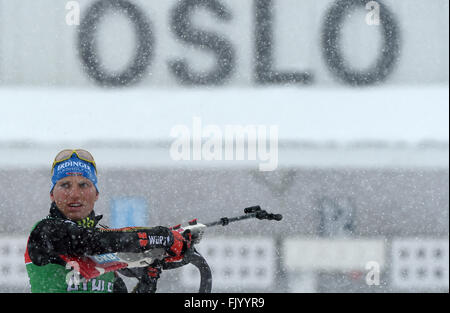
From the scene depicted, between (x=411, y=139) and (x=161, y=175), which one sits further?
(x=411, y=139)

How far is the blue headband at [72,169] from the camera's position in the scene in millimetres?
2213

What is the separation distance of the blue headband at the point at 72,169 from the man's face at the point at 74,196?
15mm

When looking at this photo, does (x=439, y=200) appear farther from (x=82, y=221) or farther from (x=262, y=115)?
(x=82, y=221)

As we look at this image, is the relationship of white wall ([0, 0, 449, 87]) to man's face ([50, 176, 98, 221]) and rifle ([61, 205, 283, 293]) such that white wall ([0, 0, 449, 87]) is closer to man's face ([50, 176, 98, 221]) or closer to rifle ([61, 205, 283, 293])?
man's face ([50, 176, 98, 221])

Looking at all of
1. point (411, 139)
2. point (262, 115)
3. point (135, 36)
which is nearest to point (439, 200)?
point (411, 139)

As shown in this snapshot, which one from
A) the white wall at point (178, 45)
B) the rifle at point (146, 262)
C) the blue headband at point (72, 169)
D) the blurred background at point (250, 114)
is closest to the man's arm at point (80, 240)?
the rifle at point (146, 262)

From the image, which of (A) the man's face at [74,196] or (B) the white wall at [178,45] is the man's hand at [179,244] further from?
(B) the white wall at [178,45]

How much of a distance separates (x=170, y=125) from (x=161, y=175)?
20.0 inches

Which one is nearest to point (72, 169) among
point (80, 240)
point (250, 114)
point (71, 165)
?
point (71, 165)

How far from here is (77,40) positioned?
222 inches

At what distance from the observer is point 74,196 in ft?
7.14

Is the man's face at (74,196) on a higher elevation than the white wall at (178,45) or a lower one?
lower

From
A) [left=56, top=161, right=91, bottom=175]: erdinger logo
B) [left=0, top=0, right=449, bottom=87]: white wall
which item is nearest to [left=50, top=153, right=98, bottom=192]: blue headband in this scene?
[left=56, top=161, right=91, bottom=175]: erdinger logo

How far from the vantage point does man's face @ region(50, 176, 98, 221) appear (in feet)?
7.09
